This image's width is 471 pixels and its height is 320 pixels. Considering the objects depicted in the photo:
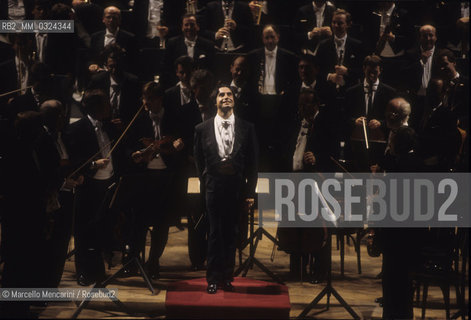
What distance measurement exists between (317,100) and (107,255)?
2.22m

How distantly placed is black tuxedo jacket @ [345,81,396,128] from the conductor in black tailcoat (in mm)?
1828

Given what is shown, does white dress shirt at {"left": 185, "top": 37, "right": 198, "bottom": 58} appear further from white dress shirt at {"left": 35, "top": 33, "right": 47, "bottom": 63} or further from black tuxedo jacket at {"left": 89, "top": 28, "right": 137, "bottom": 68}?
white dress shirt at {"left": 35, "top": 33, "right": 47, "bottom": 63}

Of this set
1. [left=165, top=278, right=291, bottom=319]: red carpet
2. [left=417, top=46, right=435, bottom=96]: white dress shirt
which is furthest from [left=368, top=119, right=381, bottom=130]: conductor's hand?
[left=165, top=278, right=291, bottom=319]: red carpet

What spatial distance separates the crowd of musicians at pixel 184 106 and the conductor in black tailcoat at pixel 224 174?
0.73 metres

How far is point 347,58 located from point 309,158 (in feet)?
5.71

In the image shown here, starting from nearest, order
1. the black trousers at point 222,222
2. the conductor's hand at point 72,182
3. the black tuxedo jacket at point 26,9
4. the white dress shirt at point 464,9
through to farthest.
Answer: the black trousers at point 222,222, the conductor's hand at point 72,182, the black tuxedo jacket at point 26,9, the white dress shirt at point 464,9

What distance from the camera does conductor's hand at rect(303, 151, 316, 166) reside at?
19.9ft

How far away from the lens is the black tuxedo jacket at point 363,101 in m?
6.98

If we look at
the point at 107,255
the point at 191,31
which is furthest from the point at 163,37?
the point at 107,255

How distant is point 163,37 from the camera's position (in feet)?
25.9

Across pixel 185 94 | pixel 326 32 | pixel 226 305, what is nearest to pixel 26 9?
pixel 185 94

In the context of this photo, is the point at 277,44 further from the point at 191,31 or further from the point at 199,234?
the point at 199,234

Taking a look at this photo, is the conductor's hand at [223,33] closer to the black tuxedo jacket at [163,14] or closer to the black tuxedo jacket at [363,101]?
the black tuxedo jacket at [163,14]
